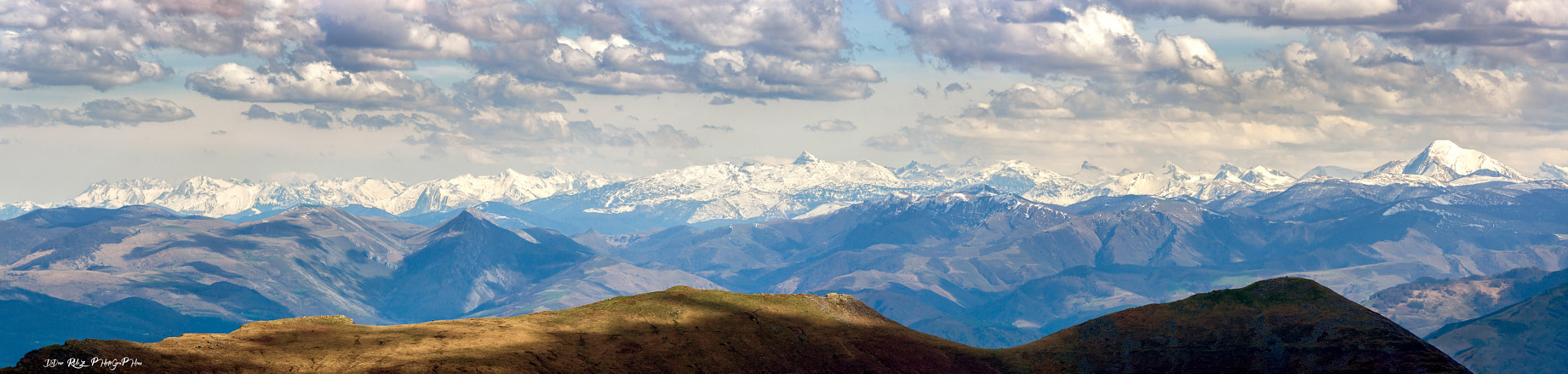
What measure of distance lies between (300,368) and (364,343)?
731 inches

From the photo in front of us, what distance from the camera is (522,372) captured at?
181 metres

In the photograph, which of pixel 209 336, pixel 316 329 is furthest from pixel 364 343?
pixel 209 336

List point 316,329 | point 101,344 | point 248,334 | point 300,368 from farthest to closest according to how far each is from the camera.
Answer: point 316,329 < point 248,334 < point 300,368 < point 101,344

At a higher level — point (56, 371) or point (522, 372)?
point (56, 371)

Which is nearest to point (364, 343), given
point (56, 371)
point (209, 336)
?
point (209, 336)

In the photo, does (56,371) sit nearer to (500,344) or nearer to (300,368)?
(300,368)

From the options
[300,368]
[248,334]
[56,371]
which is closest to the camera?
[56,371]

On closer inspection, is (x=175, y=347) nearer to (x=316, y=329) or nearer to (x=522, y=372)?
(x=316, y=329)

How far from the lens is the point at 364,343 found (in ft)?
594

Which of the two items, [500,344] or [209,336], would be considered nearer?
[209,336]

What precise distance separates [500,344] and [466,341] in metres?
5.85
